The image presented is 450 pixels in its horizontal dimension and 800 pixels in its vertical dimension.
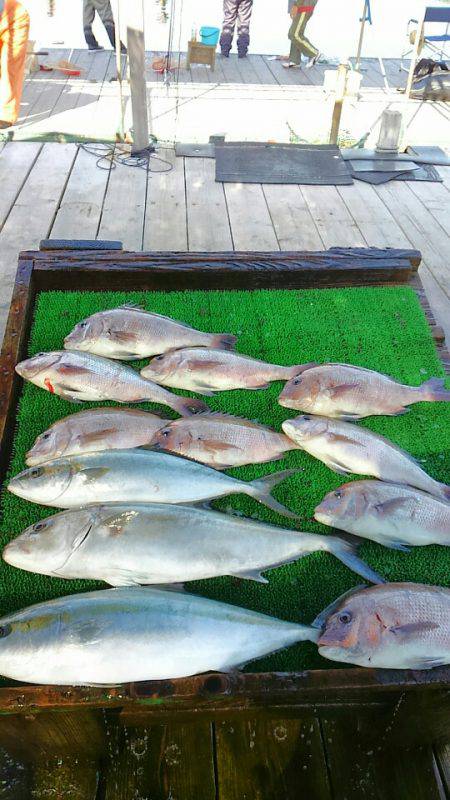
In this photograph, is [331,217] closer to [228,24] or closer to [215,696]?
[215,696]

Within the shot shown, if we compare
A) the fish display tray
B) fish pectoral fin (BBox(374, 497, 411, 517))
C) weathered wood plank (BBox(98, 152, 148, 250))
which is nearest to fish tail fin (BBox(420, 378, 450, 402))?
the fish display tray

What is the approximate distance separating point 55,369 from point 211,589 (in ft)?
3.66

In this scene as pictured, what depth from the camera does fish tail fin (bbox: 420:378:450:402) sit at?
2.26m

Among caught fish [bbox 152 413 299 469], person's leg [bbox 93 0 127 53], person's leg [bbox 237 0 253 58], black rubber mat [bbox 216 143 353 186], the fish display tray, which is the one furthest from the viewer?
person's leg [bbox 237 0 253 58]

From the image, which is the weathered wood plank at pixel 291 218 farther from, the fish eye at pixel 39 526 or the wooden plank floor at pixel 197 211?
the fish eye at pixel 39 526

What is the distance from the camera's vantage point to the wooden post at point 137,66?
510 centimetres

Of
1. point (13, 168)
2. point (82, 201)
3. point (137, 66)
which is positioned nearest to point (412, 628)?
point (82, 201)

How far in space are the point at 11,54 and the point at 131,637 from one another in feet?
22.7

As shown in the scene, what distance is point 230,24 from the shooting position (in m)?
10.8

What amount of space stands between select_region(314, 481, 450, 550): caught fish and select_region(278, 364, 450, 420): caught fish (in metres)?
0.45

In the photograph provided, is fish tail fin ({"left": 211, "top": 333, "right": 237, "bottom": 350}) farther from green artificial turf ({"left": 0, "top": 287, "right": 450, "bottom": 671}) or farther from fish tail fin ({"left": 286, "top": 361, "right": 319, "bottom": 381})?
fish tail fin ({"left": 286, "top": 361, "right": 319, "bottom": 381})

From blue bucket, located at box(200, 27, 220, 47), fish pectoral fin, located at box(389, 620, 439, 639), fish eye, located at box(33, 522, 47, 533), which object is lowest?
fish pectoral fin, located at box(389, 620, 439, 639)

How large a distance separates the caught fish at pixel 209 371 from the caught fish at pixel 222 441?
24 centimetres

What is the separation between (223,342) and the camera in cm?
248
